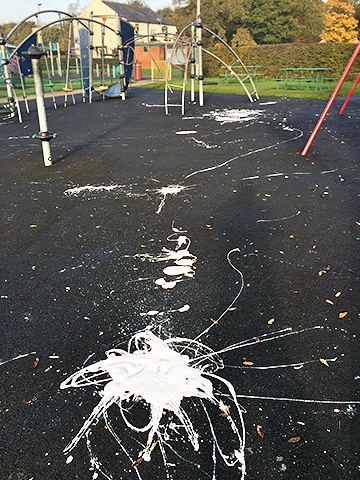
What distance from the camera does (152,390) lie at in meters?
1.91

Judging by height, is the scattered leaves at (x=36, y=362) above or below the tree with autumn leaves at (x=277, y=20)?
below

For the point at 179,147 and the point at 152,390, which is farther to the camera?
the point at 179,147

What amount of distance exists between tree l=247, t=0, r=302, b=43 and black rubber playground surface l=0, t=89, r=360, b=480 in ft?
115

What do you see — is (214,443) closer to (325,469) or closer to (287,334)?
(325,469)

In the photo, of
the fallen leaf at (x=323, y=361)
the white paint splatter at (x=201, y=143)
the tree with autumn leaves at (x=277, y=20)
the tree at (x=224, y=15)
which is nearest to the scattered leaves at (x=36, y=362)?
the fallen leaf at (x=323, y=361)

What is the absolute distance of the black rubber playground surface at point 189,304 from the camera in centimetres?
160

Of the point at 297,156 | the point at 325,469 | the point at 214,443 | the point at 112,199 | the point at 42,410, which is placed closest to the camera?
the point at 325,469

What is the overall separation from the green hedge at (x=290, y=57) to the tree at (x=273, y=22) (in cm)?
1081

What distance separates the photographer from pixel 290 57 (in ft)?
81.5

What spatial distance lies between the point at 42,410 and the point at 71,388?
0.53 feet

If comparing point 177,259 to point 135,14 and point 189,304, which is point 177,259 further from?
point 135,14

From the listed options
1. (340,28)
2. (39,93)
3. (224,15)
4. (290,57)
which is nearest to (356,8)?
(340,28)

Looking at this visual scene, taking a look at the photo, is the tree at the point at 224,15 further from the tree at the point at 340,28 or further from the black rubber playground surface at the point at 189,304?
the black rubber playground surface at the point at 189,304

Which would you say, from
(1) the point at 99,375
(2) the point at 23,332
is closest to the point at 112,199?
(2) the point at 23,332
